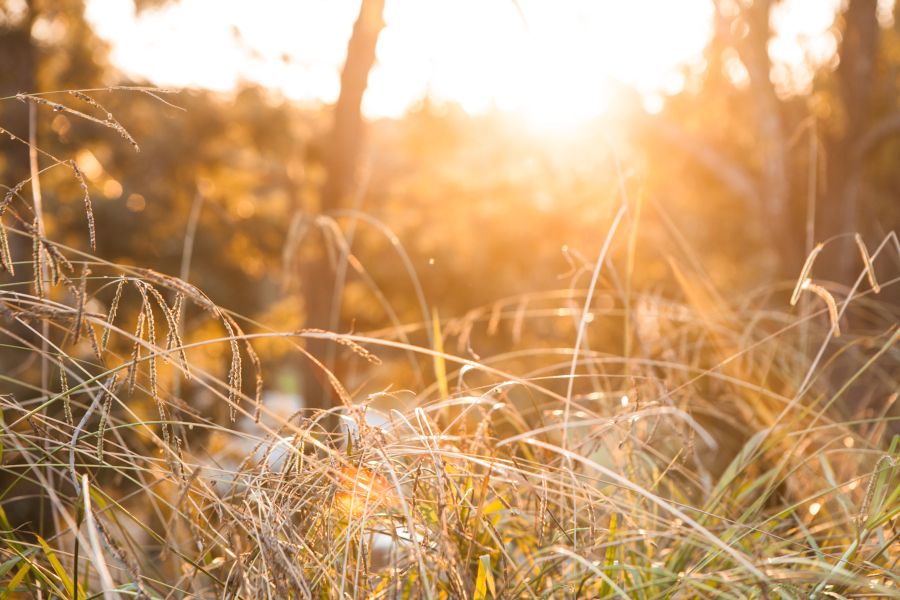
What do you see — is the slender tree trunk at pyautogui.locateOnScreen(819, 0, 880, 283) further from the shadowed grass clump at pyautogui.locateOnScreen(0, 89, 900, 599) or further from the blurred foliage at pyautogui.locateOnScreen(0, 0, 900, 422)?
the shadowed grass clump at pyautogui.locateOnScreen(0, 89, 900, 599)

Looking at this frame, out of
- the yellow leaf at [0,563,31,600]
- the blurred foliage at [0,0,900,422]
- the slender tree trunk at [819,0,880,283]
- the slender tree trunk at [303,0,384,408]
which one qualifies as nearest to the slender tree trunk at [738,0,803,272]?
the slender tree trunk at [819,0,880,283]

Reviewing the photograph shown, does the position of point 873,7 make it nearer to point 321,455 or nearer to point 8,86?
point 321,455

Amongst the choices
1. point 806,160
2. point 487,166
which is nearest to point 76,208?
point 487,166

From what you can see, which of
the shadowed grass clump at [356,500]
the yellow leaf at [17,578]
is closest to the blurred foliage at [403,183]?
the shadowed grass clump at [356,500]

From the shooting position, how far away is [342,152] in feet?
16.4

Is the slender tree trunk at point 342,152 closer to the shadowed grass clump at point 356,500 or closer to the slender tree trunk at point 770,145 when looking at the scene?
the shadowed grass clump at point 356,500

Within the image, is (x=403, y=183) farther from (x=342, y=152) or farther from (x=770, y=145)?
(x=342, y=152)

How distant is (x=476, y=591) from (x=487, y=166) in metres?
13.3

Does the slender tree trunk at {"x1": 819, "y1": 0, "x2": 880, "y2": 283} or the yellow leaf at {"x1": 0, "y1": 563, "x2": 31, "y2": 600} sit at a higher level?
the slender tree trunk at {"x1": 819, "y1": 0, "x2": 880, "y2": 283}

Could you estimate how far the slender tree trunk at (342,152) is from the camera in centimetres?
409

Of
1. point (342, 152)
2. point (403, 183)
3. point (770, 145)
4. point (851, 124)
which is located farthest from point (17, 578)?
point (403, 183)

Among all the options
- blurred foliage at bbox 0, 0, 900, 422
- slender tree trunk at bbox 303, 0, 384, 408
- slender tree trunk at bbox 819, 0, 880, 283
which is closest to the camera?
slender tree trunk at bbox 303, 0, 384, 408

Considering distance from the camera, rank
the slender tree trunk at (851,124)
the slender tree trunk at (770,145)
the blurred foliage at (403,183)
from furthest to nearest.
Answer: the blurred foliage at (403,183) < the slender tree trunk at (770,145) < the slender tree trunk at (851,124)

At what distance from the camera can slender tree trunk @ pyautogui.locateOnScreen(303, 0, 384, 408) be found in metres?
4.09
